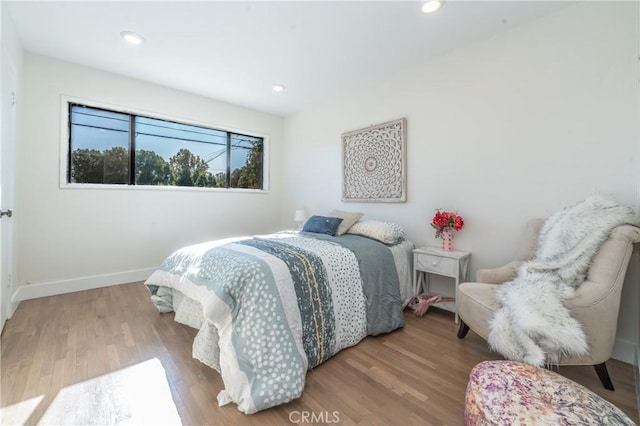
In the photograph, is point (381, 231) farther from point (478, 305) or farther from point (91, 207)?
point (91, 207)

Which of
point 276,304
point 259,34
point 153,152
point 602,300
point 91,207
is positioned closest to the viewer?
point 602,300

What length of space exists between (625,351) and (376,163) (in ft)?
8.30

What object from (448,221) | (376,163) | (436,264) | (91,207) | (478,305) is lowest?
(478,305)

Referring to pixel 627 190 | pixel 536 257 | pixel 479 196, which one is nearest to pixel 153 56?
pixel 479 196

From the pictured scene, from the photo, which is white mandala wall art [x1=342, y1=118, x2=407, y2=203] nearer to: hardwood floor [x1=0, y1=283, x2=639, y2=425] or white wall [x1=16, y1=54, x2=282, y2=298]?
hardwood floor [x1=0, y1=283, x2=639, y2=425]

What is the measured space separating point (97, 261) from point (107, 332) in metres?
1.44

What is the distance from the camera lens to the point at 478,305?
68.1 inches

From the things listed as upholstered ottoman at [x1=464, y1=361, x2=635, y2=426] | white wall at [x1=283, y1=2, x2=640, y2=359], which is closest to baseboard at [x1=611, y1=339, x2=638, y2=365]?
white wall at [x1=283, y1=2, x2=640, y2=359]

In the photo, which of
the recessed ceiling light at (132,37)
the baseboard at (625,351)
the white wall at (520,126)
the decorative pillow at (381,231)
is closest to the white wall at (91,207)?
the recessed ceiling light at (132,37)

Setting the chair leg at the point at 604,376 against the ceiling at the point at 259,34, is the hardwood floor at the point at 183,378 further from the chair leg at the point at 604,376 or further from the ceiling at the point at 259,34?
the ceiling at the point at 259,34

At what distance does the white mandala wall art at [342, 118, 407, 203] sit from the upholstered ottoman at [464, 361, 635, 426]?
200 cm

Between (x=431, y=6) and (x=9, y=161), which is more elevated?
(x=431, y=6)

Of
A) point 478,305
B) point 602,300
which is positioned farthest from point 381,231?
point 602,300

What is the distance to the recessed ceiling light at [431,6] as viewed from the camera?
196cm
